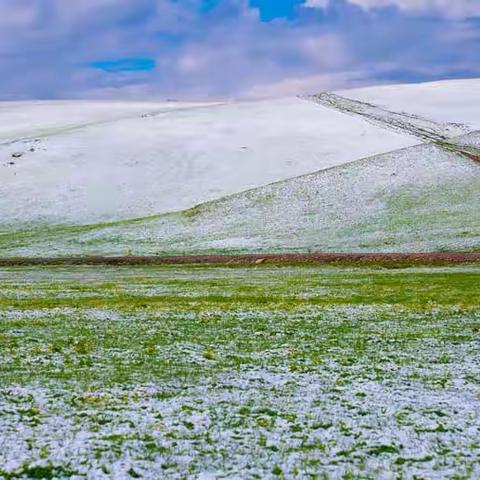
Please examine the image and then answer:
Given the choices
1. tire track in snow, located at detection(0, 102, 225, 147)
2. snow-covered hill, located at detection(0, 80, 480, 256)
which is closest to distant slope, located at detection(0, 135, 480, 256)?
snow-covered hill, located at detection(0, 80, 480, 256)

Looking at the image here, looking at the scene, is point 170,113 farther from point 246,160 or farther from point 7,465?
point 7,465

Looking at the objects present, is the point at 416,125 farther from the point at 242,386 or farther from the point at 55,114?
the point at 242,386

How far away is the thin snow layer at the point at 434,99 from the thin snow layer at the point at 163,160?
12716 millimetres

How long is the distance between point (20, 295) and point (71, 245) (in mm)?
29804

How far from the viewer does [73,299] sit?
3556cm

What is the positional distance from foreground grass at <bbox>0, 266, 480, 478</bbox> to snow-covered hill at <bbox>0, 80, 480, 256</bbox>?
30048 mm

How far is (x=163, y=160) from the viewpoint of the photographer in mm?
98812

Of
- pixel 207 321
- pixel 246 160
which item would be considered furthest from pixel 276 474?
pixel 246 160

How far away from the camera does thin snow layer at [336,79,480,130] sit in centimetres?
11456

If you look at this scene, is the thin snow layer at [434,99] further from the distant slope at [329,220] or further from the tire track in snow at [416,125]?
the distant slope at [329,220]

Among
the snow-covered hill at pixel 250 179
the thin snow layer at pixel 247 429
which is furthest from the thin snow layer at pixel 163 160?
the thin snow layer at pixel 247 429

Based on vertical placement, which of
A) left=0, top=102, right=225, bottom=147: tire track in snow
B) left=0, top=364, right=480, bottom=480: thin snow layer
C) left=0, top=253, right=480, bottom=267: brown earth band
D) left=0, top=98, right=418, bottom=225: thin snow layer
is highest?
left=0, top=102, right=225, bottom=147: tire track in snow

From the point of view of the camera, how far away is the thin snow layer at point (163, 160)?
3354 inches

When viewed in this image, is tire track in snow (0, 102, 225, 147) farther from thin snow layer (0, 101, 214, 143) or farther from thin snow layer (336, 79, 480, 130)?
thin snow layer (336, 79, 480, 130)
